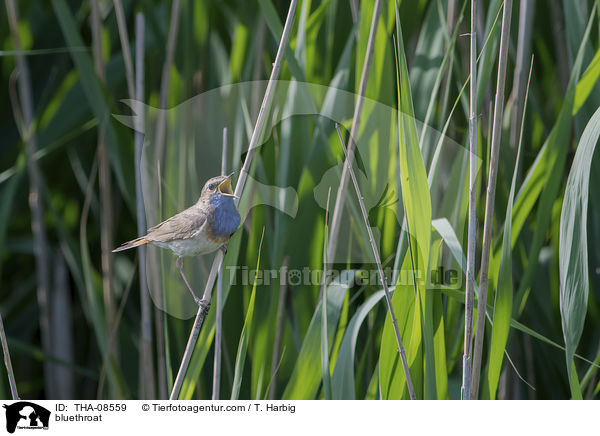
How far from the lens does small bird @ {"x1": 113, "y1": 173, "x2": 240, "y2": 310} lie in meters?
0.46

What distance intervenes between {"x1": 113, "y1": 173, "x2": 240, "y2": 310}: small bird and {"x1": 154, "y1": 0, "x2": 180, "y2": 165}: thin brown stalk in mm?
83

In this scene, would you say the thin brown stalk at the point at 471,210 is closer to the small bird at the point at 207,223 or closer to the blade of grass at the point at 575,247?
the blade of grass at the point at 575,247

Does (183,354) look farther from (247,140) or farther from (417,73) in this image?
(417,73)

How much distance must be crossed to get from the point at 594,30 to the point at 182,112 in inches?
18.0

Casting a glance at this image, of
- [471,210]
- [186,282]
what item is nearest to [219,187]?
[186,282]

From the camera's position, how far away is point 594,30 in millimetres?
619

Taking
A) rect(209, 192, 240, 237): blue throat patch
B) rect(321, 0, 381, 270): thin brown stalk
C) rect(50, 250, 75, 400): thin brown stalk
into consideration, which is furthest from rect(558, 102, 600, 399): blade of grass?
rect(50, 250, 75, 400): thin brown stalk

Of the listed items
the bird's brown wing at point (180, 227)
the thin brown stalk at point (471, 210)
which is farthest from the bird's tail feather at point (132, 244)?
the thin brown stalk at point (471, 210)

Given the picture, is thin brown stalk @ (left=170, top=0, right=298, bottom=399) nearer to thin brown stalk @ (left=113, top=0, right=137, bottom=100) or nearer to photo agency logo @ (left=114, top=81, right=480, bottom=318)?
photo agency logo @ (left=114, top=81, right=480, bottom=318)

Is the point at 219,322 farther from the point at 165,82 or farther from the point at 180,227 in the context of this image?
the point at 165,82

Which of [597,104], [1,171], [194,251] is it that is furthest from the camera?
[1,171]

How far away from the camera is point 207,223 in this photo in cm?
46

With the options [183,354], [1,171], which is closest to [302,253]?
[183,354]
